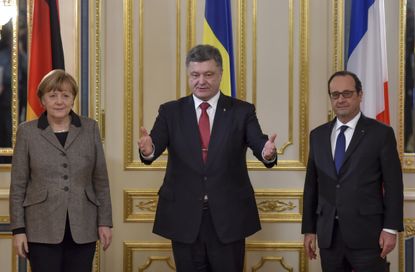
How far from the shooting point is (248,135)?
8.94 feet

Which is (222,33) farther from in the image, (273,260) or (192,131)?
(273,260)

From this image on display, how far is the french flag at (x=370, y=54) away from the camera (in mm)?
3465

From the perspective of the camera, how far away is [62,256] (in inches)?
104

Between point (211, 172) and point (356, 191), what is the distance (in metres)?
0.64

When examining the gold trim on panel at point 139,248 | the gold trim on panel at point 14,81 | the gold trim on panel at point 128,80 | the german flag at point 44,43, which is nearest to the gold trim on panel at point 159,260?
the gold trim on panel at point 139,248

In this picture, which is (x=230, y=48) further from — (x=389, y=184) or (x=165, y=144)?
(x=389, y=184)

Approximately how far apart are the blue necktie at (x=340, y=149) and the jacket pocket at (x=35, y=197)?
127cm

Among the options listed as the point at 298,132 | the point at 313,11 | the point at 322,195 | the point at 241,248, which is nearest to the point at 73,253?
the point at 241,248

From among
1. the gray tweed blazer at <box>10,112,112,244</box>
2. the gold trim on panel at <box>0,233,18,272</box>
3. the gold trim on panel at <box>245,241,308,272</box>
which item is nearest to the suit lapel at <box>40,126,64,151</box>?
the gray tweed blazer at <box>10,112,112,244</box>

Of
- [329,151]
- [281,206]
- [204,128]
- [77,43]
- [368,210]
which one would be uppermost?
[77,43]

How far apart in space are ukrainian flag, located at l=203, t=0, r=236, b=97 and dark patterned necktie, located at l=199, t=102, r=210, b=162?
69 centimetres

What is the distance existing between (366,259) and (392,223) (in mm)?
191

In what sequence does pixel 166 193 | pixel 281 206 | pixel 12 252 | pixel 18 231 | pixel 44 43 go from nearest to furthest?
pixel 18 231
pixel 166 193
pixel 44 43
pixel 12 252
pixel 281 206

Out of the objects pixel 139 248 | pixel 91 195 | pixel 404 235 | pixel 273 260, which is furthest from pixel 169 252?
pixel 404 235
